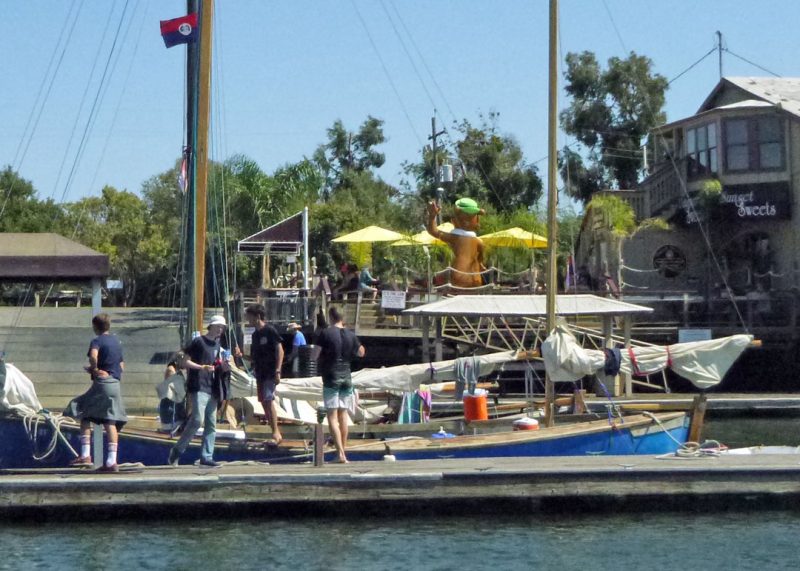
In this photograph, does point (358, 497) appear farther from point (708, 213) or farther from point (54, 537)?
point (708, 213)

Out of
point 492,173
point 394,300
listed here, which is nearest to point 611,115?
point 492,173

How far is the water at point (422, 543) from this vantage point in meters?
11.8

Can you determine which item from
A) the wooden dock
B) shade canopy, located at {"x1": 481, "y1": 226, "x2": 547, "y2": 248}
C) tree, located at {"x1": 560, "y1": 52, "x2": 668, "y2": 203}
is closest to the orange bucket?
the wooden dock

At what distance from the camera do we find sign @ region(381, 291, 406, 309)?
31.1 meters

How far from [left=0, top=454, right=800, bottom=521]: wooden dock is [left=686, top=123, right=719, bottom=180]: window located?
27.5 metres

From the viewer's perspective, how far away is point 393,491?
1324 cm

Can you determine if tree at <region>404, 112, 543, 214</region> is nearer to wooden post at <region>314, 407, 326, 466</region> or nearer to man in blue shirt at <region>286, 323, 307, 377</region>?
man in blue shirt at <region>286, 323, 307, 377</region>

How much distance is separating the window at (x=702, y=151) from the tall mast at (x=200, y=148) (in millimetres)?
24835

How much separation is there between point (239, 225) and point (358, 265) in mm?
11989

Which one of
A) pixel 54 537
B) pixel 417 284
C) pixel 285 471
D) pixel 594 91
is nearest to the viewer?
pixel 54 537

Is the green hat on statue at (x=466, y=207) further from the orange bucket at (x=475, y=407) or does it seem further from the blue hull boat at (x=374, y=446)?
the blue hull boat at (x=374, y=446)

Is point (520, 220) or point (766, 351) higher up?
point (520, 220)

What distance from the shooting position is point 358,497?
13227 millimetres

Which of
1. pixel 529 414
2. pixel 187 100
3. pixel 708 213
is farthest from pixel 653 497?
pixel 708 213
